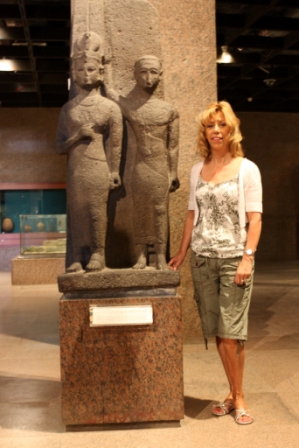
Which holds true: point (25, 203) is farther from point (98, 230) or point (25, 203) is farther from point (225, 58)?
point (98, 230)

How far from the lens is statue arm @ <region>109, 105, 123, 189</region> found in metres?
3.33

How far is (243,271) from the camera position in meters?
3.03

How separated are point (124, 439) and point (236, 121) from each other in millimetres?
1818

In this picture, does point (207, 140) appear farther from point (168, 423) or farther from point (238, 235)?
point (168, 423)

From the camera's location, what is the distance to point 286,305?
268 inches

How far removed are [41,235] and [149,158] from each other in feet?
24.9

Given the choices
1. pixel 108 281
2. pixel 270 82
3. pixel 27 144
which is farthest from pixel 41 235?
pixel 108 281

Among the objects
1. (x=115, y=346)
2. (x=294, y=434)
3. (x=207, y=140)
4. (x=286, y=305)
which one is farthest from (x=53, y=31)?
(x=294, y=434)

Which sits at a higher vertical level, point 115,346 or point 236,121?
point 236,121

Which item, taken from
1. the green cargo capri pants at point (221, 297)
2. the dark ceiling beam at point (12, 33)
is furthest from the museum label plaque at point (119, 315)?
the dark ceiling beam at point (12, 33)

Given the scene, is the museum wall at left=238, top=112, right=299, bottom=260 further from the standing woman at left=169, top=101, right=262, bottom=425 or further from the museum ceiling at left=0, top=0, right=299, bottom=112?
the standing woman at left=169, top=101, right=262, bottom=425

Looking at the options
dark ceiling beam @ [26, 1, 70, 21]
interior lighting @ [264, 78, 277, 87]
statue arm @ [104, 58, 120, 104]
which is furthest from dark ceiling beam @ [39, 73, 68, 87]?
statue arm @ [104, 58, 120, 104]

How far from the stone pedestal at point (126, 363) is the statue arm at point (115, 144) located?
1.97 feet

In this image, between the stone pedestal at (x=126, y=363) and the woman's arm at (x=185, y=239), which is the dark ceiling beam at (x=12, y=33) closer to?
the woman's arm at (x=185, y=239)
